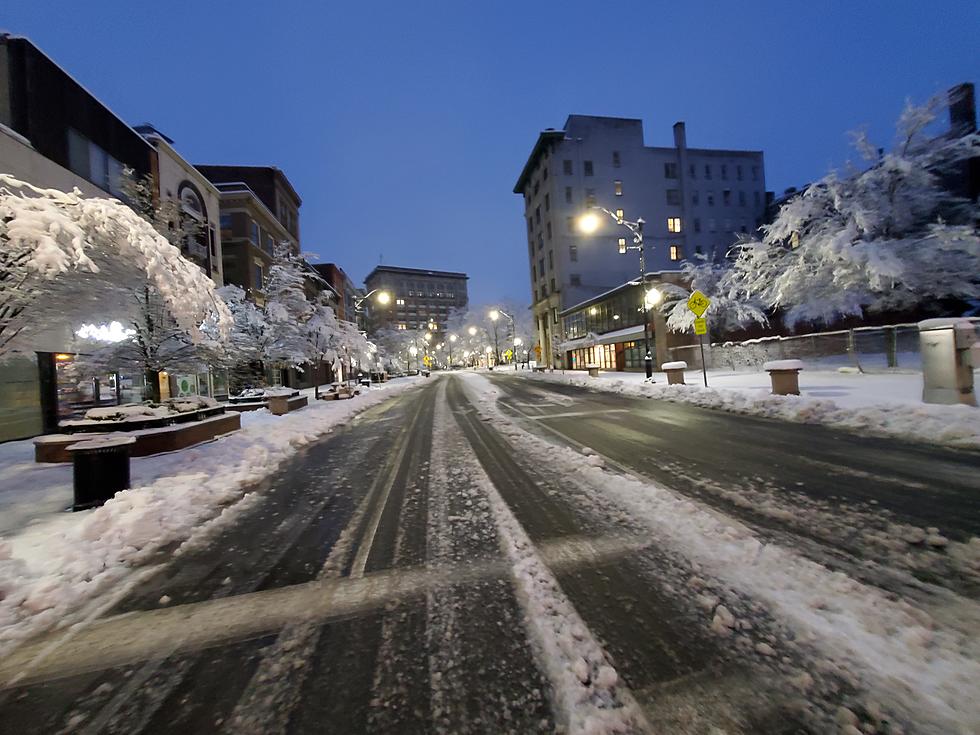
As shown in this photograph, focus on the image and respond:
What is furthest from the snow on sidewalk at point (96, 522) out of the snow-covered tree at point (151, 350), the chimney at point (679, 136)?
the chimney at point (679, 136)

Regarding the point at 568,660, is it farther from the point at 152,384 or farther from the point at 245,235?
the point at 245,235

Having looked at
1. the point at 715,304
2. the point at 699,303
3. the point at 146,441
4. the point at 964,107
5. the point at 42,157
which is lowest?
the point at 146,441

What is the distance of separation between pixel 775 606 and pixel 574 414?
30.8ft

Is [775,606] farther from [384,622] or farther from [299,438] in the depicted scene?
[299,438]

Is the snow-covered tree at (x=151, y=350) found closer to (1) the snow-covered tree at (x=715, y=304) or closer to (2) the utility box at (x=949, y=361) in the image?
(2) the utility box at (x=949, y=361)

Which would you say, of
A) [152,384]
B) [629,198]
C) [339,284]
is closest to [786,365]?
[152,384]

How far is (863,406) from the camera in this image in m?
8.55

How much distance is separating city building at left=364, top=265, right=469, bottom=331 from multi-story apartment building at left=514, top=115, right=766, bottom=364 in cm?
9461

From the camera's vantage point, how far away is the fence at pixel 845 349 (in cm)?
1455

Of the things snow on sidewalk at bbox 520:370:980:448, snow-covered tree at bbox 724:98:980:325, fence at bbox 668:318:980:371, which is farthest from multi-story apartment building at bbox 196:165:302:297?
snow-covered tree at bbox 724:98:980:325

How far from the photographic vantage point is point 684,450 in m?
6.71

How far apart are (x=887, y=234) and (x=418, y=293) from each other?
145910 millimetres

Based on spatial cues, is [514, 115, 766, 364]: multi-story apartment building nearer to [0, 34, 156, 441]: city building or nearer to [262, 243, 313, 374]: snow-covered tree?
[262, 243, 313, 374]: snow-covered tree

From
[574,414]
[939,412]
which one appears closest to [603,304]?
[574,414]
